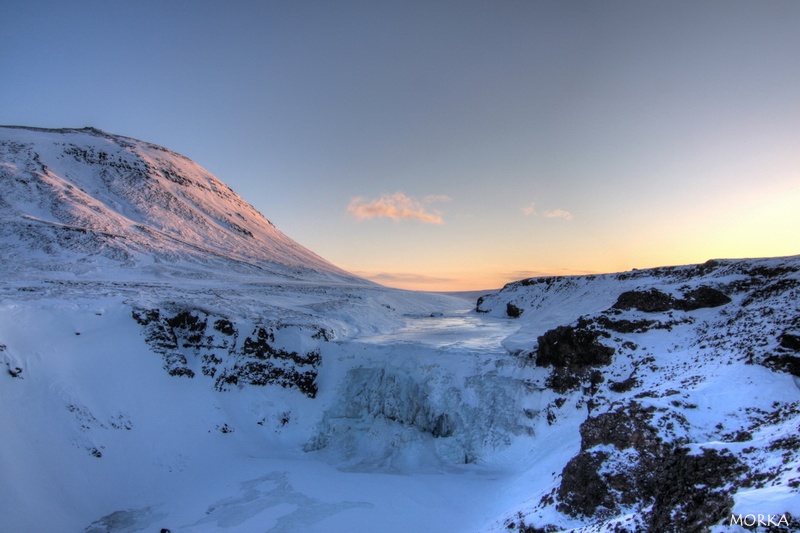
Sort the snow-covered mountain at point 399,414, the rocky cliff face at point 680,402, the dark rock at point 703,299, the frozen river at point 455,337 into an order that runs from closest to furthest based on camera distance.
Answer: the rocky cliff face at point 680,402
the snow-covered mountain at point 399,414
the dark rock at point 703,299
the frozen river at point 455,337

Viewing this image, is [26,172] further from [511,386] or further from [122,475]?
[511,386]

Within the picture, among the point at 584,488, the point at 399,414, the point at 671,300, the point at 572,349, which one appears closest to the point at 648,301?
the point at 671,300

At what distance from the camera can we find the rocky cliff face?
26.1ft

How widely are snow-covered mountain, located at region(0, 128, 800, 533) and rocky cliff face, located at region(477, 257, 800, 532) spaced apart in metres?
0.08

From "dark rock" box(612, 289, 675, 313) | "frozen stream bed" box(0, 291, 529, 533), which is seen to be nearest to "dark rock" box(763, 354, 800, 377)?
"dark rock" box(612, 289, 675, 313)

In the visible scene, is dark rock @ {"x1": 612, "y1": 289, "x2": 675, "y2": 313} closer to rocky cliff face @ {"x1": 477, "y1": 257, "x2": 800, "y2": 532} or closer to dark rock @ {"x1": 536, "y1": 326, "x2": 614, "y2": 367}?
rocky cliff face @ {"x1": 477, "y1": 257, "x2": 800, "y2": 532}

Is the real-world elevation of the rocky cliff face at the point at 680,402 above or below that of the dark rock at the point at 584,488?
above

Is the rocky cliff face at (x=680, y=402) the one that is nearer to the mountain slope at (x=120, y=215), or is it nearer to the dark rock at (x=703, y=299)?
the dark rock at (x=703, y=299)

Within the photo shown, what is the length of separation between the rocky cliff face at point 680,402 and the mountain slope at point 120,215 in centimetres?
4821

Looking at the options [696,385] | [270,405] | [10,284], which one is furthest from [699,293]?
[10,284]

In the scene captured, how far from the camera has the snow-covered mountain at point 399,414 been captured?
39.9 ft

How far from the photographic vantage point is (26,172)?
6231 centimetres

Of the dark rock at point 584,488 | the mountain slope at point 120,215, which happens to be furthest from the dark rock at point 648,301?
the mountain slope at point 120,215

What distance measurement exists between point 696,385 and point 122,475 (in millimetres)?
25381
